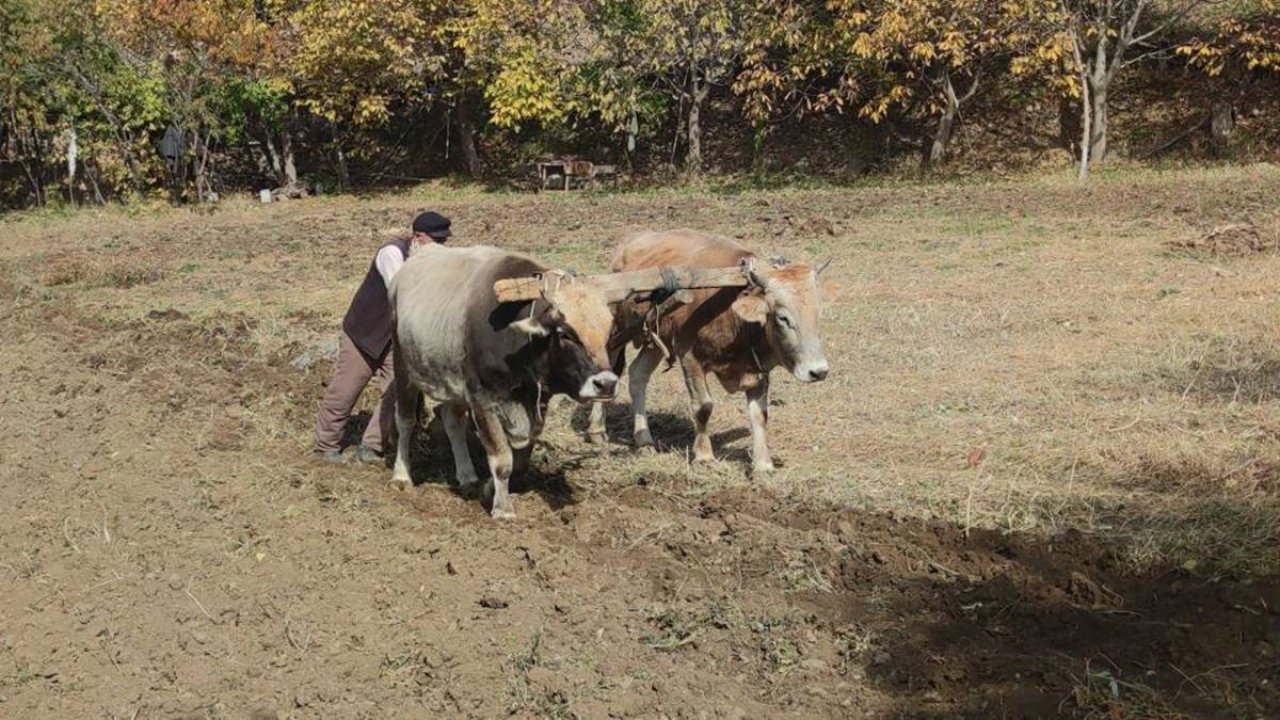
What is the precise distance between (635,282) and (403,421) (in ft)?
6.91

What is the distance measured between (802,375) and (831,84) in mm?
24502

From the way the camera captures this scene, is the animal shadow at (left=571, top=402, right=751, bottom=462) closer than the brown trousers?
No

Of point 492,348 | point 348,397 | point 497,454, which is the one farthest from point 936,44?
point 497,454

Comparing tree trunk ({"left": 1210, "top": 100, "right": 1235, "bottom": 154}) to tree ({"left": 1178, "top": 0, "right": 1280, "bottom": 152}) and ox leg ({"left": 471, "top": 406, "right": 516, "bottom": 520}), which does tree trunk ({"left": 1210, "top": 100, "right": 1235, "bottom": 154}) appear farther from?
ox leg ({"left": 471, "top": 406, "right": 516, "bottom": 520})

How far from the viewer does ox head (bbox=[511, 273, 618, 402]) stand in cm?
733

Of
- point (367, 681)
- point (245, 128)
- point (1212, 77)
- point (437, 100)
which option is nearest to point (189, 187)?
point (245, 128)

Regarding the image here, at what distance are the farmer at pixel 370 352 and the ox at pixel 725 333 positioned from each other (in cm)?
160

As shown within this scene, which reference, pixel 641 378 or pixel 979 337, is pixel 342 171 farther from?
pixel 641 378

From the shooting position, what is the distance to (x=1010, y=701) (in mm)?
5297

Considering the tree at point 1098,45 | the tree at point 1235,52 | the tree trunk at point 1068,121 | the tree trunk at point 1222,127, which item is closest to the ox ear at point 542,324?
the tree at point 1098,45

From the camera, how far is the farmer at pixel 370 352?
9117 mm

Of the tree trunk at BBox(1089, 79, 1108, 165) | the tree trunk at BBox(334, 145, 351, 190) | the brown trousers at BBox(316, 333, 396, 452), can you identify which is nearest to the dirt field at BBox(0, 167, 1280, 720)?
the brown trousers at BBox(316, 333, 396, 452)

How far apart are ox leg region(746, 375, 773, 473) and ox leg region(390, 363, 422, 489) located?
2295 mm

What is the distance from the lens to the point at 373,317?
30.1 ft
